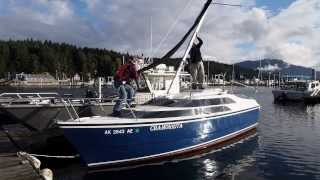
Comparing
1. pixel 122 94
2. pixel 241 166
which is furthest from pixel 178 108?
pixel 241 166

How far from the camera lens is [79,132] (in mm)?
19344

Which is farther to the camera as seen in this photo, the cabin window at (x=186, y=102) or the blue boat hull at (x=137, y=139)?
the cabin window at (x=186, y=102)

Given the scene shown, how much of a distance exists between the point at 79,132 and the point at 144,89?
14.1 meters

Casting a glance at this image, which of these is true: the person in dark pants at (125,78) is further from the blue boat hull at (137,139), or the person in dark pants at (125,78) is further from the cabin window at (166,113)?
the blue boat hull at (137,139)

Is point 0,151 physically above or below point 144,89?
below

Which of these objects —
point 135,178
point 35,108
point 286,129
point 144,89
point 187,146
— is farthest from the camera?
point 286,129

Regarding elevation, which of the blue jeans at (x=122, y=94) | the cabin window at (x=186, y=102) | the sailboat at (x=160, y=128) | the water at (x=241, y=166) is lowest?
the water at (x=241, y=166)

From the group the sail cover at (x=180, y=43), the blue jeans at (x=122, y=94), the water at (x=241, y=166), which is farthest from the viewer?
the sail cover at (x=180, y=43)

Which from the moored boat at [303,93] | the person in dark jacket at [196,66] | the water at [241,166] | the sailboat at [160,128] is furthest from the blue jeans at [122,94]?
the moored boat at [303,93]

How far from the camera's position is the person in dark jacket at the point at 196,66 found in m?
28.9

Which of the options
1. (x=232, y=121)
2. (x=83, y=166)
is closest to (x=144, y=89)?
(x=232, y=121)

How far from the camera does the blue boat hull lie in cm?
1959

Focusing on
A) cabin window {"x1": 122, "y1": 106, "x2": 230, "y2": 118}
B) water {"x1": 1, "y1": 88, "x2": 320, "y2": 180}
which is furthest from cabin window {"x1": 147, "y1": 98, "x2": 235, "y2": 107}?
water {"x1": 1, "y1": 88, "x2": 320, "y2": 180}

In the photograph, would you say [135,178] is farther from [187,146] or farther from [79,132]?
[187,146]
